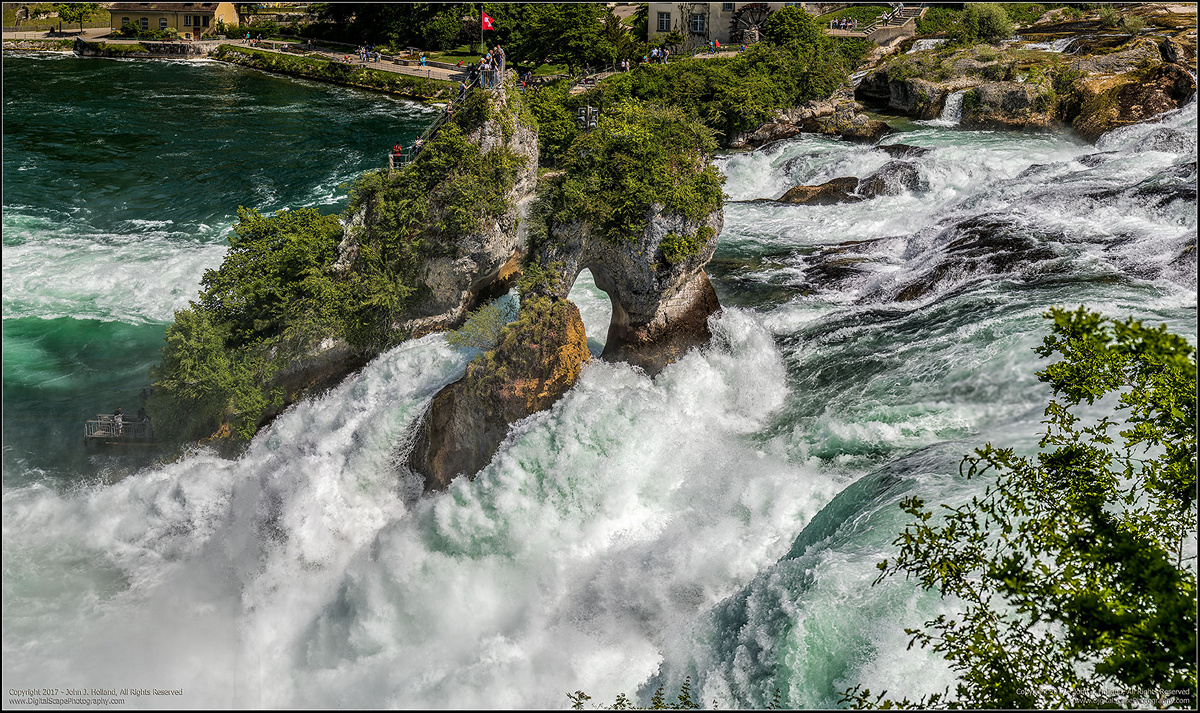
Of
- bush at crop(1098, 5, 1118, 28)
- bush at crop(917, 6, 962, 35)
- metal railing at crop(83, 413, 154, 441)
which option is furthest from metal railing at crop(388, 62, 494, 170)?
bush at crop(917, 6, 962, 35)

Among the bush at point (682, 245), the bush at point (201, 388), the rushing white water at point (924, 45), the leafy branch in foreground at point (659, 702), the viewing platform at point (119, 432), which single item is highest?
the rushing white water at point (924, 45)

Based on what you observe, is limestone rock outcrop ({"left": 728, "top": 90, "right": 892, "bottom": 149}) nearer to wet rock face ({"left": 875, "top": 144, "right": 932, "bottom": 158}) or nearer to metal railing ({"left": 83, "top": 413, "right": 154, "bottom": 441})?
wet rock face ({"left": 875, "top": 144, "right": 932, "bottom": 158})

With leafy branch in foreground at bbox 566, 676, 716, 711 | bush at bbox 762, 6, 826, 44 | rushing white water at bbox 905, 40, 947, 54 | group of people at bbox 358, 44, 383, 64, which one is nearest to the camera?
leafy branch in foreground at bbox 566, 676, 716, 711

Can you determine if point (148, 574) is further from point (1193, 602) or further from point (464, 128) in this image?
point (1193, 602)

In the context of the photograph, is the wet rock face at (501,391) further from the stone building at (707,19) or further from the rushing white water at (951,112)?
the stone building at (707,19)

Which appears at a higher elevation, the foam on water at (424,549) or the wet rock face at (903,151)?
the wet rock face at (903,151)

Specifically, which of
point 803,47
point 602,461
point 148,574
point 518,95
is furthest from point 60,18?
point 602,461

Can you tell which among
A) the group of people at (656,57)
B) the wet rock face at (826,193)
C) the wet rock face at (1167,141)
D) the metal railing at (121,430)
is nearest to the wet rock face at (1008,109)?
the wet rock face at (1167,141)
